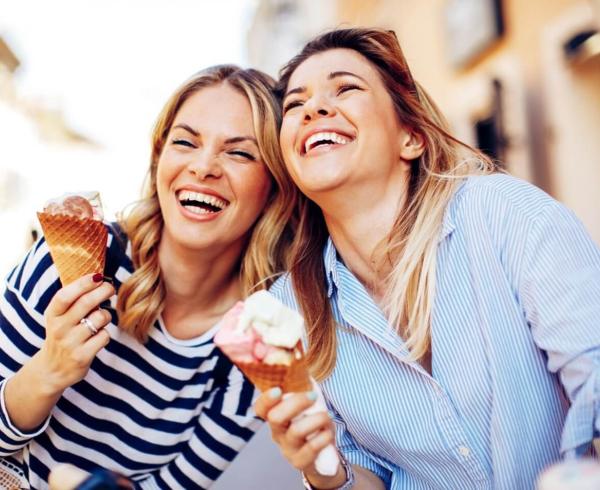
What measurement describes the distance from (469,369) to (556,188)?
492 centimetres

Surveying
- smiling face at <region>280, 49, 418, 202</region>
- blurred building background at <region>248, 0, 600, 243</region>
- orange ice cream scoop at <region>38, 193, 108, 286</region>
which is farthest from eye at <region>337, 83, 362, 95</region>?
blurred building background at <region>248, 0, 600, 243</region>

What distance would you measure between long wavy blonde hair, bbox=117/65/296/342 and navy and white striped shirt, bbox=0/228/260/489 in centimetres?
9

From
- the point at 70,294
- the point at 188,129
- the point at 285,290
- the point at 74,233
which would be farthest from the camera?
the point at 188,129

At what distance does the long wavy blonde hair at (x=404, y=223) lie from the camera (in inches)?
75.0

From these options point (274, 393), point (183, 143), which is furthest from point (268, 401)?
point (183, 143)

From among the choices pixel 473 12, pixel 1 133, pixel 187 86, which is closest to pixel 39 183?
pixel 1 133

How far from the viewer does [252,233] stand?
8.76 ft

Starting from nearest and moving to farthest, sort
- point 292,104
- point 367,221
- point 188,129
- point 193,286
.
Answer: point 367,221, point 292,104, point 188,129, point 193,286

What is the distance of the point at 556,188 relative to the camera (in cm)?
605

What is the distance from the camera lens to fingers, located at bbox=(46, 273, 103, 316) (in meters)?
1.85

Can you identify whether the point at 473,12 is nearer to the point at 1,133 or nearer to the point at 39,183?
the point at 1,133

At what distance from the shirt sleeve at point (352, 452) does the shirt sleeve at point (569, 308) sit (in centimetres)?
80

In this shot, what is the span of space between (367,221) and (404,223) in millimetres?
149

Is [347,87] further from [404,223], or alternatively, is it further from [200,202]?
[200,202]
